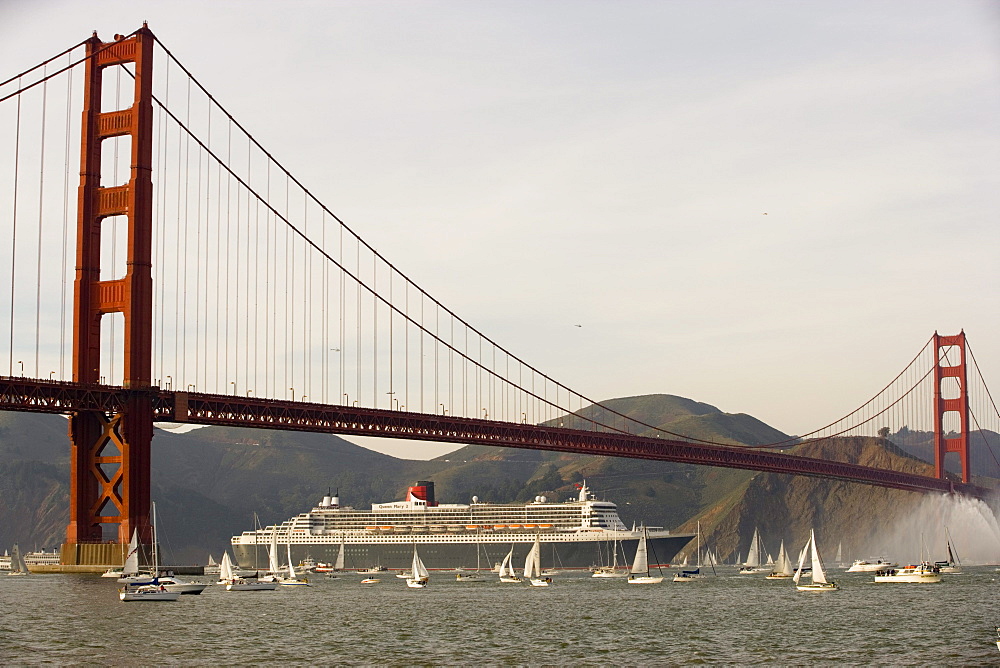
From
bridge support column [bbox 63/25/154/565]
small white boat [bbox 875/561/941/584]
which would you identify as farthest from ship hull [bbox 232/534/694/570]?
bridge support column [bbox 63/25/154/565]

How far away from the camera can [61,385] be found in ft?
209

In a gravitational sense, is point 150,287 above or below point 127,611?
above

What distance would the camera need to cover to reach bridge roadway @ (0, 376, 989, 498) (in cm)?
6419

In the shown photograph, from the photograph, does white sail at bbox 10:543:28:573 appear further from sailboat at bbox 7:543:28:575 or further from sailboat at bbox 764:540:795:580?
sailboat at bbox 764:540:795:580

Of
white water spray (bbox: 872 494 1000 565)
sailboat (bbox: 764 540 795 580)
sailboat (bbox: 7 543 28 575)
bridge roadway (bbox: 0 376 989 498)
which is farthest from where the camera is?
white water spray (bbox: 872 494 1000 565)

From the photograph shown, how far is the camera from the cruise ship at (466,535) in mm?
123438

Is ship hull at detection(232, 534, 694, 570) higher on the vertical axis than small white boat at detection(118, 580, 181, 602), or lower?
lower

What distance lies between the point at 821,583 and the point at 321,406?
28926 millimetres

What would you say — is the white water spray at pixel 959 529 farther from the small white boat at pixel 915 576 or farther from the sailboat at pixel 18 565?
the sailboat at pixel 18 565

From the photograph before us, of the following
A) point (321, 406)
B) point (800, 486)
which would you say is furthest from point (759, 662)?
point (800, 486)

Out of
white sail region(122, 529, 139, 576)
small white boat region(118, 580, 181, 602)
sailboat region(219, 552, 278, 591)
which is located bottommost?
sailboat region(219, 552, 278, 591)

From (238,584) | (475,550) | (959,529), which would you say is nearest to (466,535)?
(475,550)

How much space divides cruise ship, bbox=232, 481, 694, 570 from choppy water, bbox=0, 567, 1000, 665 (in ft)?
170

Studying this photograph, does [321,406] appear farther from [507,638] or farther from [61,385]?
[507,638]
